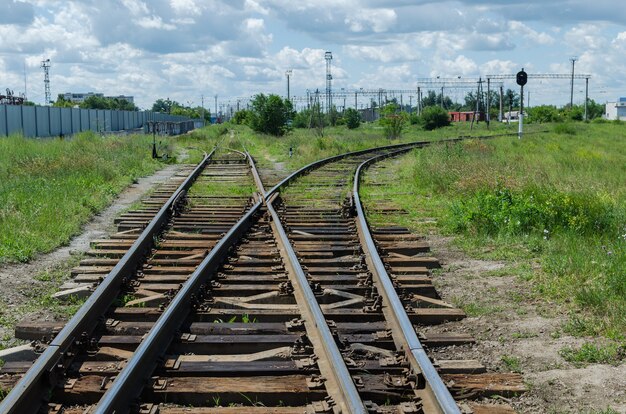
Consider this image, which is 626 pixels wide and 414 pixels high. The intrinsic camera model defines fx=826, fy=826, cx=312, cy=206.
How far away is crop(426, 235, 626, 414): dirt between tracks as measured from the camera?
5004mm

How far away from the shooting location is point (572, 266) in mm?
8023

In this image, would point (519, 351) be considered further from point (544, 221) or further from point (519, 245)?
point (544, 221)

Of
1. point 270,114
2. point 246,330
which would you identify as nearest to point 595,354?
point 246,330

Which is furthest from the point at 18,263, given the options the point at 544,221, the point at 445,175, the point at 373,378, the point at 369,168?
the point at 369,168

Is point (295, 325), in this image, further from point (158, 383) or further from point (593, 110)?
point (593, 110)

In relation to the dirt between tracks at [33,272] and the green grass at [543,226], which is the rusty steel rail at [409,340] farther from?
the dirt between tracks at [33,272]

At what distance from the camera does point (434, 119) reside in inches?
3745

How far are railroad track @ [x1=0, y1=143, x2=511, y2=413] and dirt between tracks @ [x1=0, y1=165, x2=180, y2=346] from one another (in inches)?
17.0

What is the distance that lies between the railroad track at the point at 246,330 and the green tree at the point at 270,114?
2026 inches

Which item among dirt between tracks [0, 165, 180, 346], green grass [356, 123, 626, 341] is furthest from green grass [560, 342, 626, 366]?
dirt between tracks [0, 165, 180, 346]

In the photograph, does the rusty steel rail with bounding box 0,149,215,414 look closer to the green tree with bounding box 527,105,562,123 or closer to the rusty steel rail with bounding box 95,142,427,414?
the rusty steel rail with bounding box 95,142,427,414

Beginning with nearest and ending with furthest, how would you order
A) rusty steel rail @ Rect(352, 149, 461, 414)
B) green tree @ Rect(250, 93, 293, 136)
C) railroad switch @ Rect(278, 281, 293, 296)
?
rusty steel rail @ Rect(352, 149, 461, 414), railroad switch @ Rect(278, 281, 293, 296), green tree @ Rect(250, 93, 293, 136)

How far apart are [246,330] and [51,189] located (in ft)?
32.6

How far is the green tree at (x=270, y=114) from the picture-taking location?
6228cm
